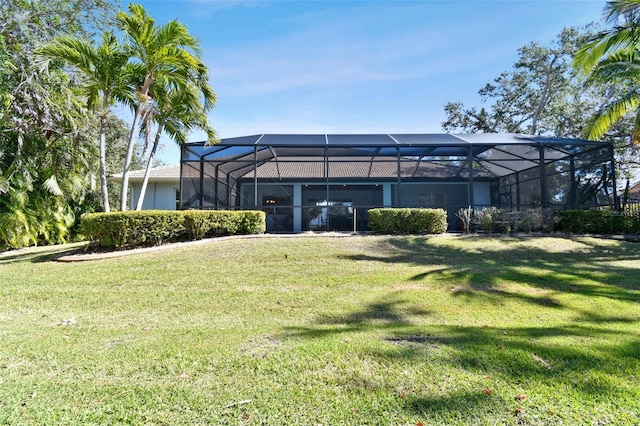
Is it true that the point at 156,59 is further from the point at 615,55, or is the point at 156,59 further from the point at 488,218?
the point at 615,55

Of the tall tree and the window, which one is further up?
the tall tree

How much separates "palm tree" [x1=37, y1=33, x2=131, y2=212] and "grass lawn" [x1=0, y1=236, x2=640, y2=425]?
4545 mm

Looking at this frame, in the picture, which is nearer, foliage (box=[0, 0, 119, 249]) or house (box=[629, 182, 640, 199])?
foliage (box=[0, 0, 119, 249])

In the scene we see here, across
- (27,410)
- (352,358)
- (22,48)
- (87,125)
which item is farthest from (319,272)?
(22,48)

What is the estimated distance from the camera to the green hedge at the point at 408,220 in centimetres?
989

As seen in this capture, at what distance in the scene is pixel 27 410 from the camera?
2.21 m

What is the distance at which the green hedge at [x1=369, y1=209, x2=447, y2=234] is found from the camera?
989 centimetres

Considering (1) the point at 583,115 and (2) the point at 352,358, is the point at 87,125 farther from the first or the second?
(1) the point at 583,115

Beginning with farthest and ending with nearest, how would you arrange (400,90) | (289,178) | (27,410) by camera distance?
1. (289,178)
2. (400,90)
3. (27,410)

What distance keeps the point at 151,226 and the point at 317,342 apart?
6.12m

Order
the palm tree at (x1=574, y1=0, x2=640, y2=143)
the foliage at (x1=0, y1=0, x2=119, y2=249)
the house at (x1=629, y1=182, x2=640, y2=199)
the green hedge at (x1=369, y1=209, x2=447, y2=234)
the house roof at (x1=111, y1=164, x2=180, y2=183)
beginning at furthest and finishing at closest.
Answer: the house roof at (x1=111, y1=164, x2=180, y2=183)
the house at (x1=629, y1=182, x2=640, y2=199)
the green hedge at (x1=369, y1=209, x2=447, y2=234)
the palm tree at (x1=574, y1=0, x2=640, y2=143)
the foliage at (x1=0, y1=0, x2=119, y2=249)

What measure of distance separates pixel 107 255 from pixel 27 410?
→ 5.66m

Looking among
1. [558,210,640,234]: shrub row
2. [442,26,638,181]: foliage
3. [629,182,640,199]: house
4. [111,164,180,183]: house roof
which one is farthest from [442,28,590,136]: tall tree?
[111,164,180,183]: house roof

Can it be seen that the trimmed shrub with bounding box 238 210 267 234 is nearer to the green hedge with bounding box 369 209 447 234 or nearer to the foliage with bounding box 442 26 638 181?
the green hedge with bounding box 369 209 447 234
